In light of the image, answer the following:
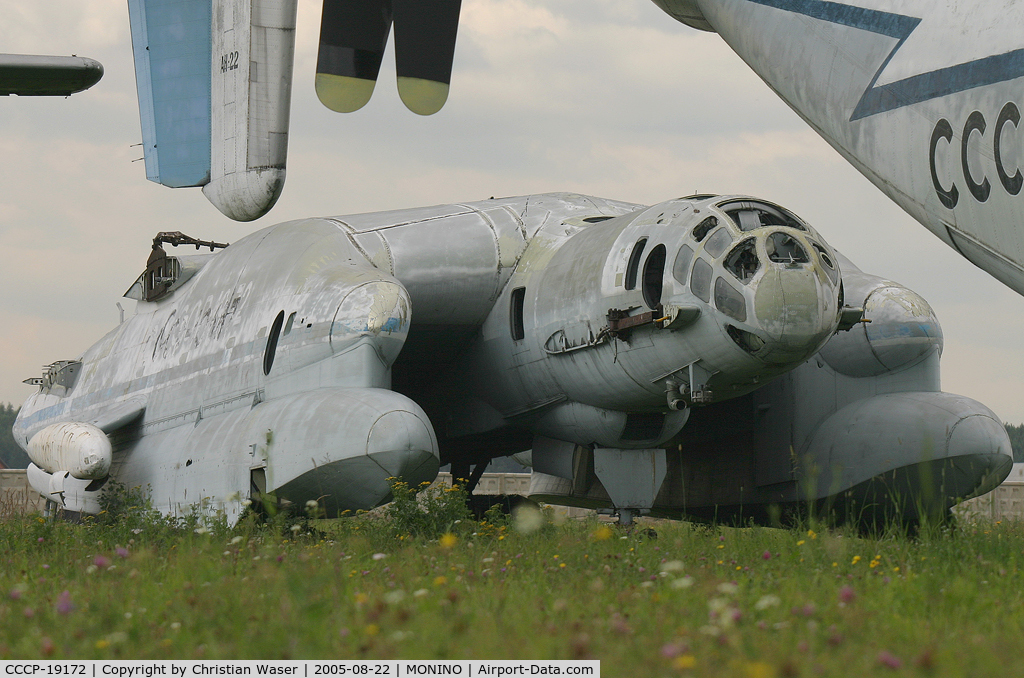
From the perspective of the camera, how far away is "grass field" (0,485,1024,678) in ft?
12.3

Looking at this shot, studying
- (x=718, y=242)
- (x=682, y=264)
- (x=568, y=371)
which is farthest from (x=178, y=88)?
(x=718, y=242)

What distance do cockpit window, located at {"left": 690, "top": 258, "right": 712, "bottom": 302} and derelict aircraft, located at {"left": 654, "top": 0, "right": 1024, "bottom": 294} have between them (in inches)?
65.2

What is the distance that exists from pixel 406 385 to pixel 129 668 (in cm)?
1095

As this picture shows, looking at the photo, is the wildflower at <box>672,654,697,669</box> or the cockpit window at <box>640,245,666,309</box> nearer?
the wildflower at <box>672,654,697,669</box>

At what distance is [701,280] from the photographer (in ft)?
32.7

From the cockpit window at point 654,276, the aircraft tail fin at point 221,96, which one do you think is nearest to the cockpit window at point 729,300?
the cockpit window at point 654,276

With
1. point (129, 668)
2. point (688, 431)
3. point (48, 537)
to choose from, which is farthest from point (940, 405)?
point (129, 668)

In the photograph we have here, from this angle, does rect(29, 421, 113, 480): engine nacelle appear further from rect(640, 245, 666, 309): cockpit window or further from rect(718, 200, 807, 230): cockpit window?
rect(718, 200, 807, 230): cockpit window

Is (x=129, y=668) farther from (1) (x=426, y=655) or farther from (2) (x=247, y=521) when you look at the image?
(2) (x=247, y=521)

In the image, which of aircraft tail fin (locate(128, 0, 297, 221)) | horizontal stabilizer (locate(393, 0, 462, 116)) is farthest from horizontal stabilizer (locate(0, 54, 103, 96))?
horizontal stabilizer (locate(393, 0, 462, 116))

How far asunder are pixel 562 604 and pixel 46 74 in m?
7.83

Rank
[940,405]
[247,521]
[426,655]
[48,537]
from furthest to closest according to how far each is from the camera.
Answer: [940,405] < [247,521] < [48,537] < [426,655]

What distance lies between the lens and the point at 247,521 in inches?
417

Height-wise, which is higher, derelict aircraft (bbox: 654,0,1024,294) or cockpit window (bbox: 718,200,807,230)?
derelict aircraft (bbox: 654,0,1024,294)
